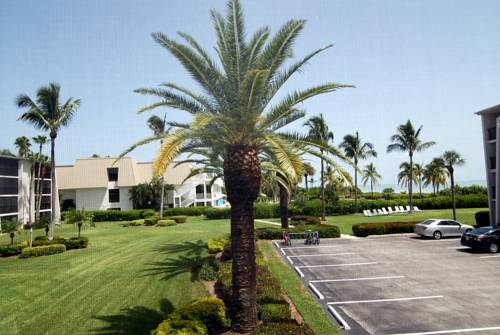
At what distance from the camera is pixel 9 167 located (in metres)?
45.5

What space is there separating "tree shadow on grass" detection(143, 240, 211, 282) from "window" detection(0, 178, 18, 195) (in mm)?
29879

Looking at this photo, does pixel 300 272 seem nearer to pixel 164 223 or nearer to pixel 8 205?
pixel 164 223

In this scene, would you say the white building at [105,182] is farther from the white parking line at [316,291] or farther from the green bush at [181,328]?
the green bush at [181,328]

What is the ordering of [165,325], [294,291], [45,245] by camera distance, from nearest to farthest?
[165,325]
[294,291]
[45,245]

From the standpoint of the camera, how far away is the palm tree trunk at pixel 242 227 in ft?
33.9

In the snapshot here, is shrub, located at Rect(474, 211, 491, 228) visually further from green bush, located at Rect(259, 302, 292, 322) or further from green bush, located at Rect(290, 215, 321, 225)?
green bush, located at Rect(259, 302, 292, 322)

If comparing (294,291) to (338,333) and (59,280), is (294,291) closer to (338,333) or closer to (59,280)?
(338,333)

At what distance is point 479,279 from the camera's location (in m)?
15.3

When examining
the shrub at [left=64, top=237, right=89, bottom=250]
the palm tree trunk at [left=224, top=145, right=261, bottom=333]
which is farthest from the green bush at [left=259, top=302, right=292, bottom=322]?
the shrub at [left=64, top=237, right=89, bottom=250]

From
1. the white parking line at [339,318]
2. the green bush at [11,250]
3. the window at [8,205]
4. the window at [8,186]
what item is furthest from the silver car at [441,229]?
the window at [8,186]

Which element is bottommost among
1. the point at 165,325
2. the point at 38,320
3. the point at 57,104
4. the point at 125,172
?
the point at 38,320

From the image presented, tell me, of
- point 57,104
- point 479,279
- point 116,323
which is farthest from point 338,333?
point 57,104

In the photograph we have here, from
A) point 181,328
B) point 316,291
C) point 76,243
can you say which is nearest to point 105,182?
point 76,243

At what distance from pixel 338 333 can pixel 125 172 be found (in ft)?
181
